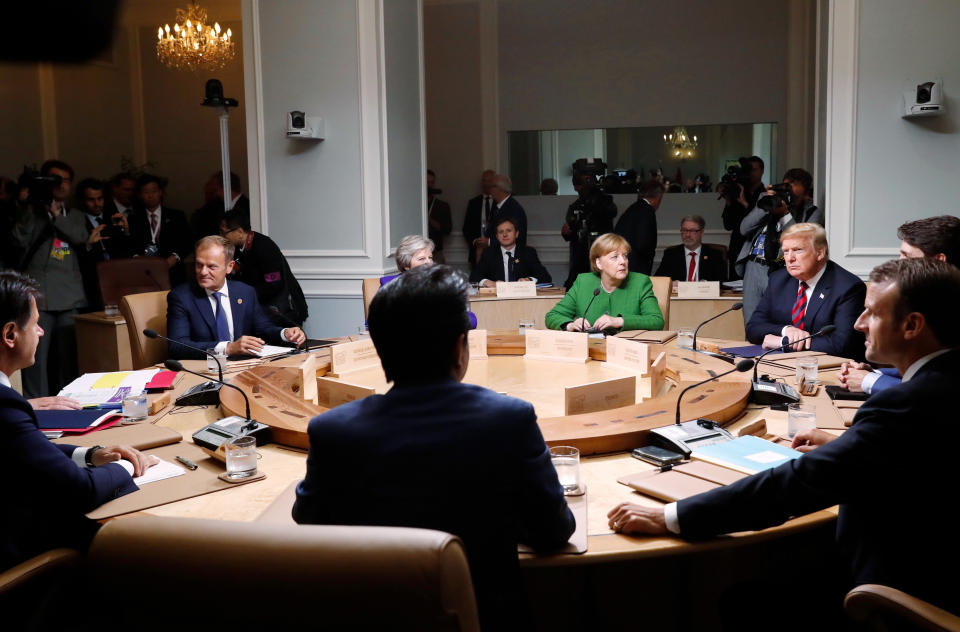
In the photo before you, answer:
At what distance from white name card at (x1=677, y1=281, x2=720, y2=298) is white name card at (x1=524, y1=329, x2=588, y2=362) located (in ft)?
7.10

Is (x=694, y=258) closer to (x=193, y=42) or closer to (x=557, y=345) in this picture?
(x=557, y=345)

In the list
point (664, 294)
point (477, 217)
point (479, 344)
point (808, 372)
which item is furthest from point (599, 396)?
point (477, 217)

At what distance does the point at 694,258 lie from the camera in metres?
6.21

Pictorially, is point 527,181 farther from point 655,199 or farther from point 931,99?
point 931,99

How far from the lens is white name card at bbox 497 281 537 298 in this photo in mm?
5586

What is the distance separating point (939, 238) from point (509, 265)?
Result: 3.38m

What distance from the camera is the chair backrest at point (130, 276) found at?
5.25m

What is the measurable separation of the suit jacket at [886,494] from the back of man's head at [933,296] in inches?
2.1

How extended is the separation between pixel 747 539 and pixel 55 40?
1.42 meters

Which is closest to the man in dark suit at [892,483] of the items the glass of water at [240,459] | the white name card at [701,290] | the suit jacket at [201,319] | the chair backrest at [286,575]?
the chair backrest at [286,575]

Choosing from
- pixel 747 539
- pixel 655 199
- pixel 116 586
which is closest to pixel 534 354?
pixel 747 539

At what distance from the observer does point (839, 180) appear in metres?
5.26

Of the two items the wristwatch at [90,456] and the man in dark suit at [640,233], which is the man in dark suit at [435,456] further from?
the man in dark suit at [640,233]

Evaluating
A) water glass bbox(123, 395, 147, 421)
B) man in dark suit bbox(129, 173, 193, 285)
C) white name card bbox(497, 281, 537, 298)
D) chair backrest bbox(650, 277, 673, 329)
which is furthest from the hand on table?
man in dark suit bbox(129, 173, 193, 285)
